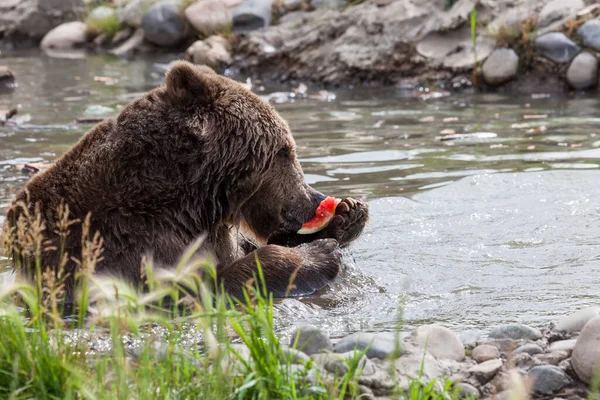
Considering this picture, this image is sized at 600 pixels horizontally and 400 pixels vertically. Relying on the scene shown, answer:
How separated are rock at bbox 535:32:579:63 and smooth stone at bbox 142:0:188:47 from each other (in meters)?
8.42

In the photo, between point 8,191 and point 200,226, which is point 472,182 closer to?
point 200,226

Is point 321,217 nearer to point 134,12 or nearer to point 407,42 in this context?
point 407,42

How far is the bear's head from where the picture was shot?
215 inches

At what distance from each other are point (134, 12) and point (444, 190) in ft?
47.0

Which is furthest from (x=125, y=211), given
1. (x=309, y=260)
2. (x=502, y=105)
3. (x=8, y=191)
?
(x=502, y=105)

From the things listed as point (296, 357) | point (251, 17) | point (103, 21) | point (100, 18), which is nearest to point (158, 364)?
point (296, 357)

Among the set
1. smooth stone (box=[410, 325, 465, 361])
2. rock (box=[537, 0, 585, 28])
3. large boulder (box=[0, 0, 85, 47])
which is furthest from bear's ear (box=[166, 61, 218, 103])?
large boulder (box=[0, 0, 85, 47])

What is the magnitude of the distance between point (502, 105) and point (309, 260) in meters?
7.35

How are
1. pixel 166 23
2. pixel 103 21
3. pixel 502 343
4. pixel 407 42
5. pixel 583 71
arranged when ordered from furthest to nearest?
pixel 103 21
pixel 166 23
pixel 407 42
pixel 583 71
pixel 502 343

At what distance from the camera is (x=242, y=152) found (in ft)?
18.2

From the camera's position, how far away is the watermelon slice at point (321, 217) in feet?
20.1

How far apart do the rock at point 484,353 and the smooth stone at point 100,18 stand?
18.8 metres

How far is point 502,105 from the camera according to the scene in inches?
495

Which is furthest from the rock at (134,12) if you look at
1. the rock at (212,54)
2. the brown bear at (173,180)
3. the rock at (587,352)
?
the rock at (587,352)
